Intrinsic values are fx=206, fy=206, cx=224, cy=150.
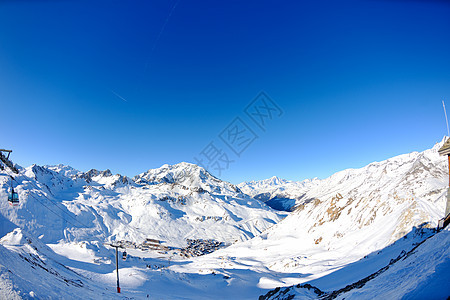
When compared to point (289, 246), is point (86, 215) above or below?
above

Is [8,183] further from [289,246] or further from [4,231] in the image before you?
[289,246]

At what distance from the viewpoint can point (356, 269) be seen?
103 ft

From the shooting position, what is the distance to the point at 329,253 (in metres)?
52.2

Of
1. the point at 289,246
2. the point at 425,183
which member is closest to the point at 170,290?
the point at 289,246

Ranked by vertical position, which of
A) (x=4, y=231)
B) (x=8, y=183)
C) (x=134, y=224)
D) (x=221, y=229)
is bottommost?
(x=221, y=229)

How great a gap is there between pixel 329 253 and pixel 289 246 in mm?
24738

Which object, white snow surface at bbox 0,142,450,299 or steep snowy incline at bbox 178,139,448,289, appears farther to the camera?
steep snowy incline at bbox 178,139,448,289

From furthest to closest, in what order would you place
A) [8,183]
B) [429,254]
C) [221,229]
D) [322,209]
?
1. [221,229]
2. [8,183]
3. [322,209]
4. [429,254]

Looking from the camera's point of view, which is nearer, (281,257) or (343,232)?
(343,232)

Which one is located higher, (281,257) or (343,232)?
(343,232)

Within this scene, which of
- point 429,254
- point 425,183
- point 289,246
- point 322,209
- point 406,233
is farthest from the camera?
point 322,209

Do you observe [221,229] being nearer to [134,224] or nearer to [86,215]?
[134,224]

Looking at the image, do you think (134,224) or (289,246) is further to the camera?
(134,224)

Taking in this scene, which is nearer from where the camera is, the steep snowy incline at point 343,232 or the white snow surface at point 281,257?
the white snow surface at point 281,257
